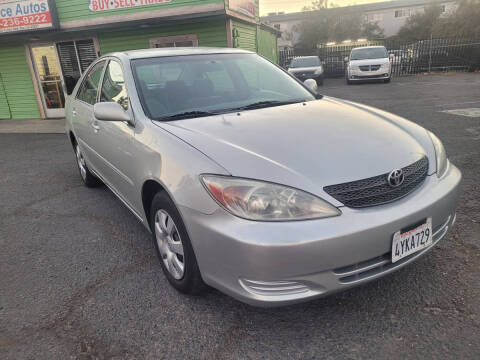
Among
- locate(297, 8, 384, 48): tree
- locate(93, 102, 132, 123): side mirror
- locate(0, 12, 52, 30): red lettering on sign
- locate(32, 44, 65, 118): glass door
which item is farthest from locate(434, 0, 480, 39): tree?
locate(93, 102, 132, 123): side mirror

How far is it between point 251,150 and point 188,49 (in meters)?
1.80

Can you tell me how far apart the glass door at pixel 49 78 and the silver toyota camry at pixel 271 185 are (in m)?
10.4

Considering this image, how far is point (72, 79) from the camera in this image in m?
11.7

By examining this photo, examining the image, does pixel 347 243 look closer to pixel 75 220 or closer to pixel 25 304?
pixel 25 304

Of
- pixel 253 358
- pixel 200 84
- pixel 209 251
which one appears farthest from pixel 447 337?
pixel 200 84

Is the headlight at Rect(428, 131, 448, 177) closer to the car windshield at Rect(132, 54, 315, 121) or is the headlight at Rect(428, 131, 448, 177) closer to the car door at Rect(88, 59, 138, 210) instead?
the car windshield at Rect(132, 54, 315, 121)

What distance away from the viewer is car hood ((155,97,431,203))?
1958 mm

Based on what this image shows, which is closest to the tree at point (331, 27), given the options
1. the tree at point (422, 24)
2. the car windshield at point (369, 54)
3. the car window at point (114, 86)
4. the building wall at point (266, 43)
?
the tree at point (422, 24)

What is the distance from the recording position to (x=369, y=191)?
196 cm

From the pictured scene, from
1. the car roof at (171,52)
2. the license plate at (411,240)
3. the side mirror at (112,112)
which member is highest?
the car roof at (171,52)

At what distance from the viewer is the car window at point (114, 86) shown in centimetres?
304

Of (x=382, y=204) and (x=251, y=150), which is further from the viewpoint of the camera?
(x=251, y=150)

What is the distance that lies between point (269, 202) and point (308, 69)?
17626 millimetres

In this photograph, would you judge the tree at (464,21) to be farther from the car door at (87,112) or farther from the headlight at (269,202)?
the headlight at (269,202)
